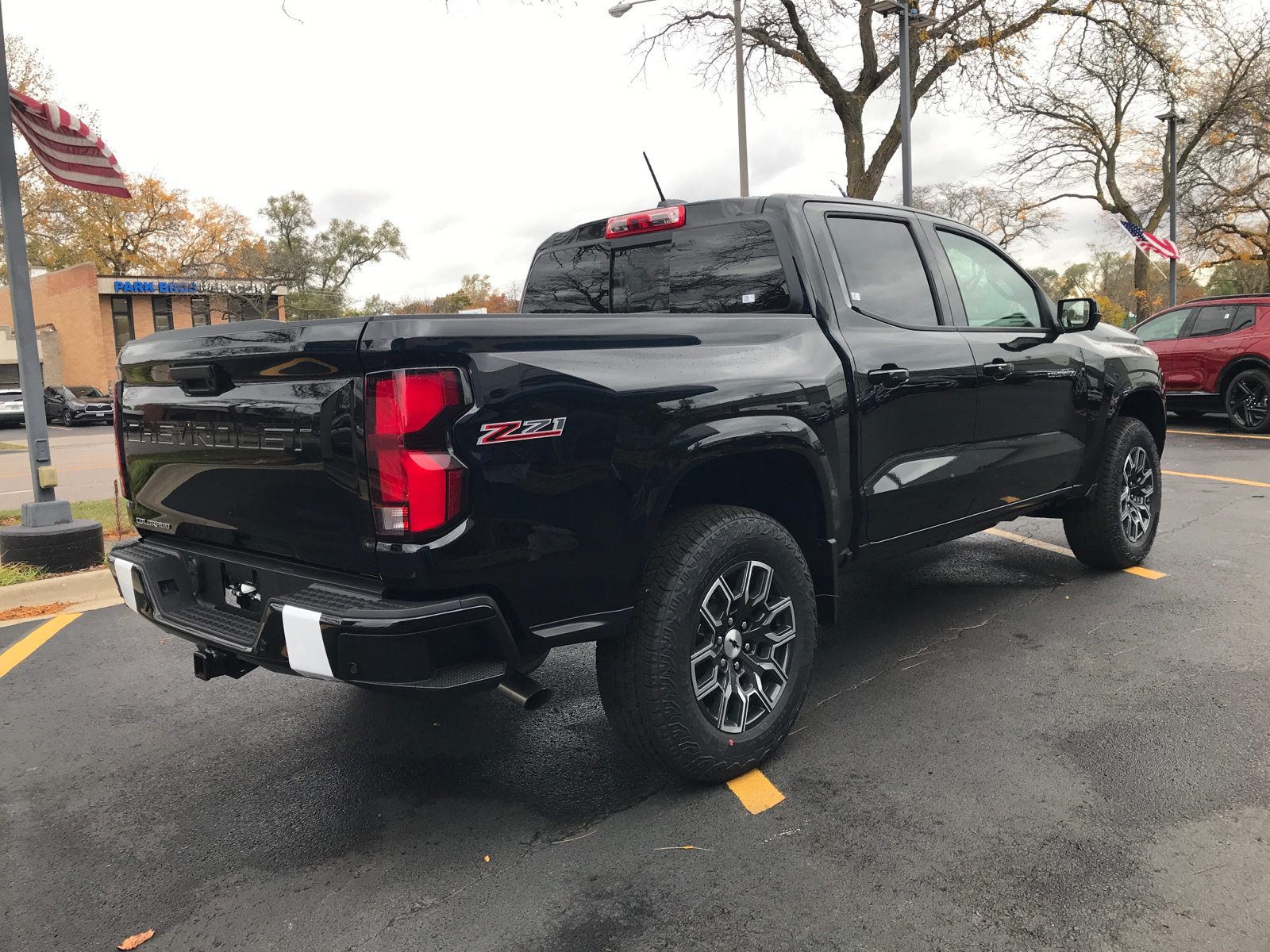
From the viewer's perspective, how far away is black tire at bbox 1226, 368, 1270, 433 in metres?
11.6

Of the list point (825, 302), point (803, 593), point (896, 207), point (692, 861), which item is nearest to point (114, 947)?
point (692, 861)

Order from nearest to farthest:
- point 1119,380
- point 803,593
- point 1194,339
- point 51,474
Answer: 1. point 803,593
2. point 1119,380
3. point 51,474
4. point 1194,339

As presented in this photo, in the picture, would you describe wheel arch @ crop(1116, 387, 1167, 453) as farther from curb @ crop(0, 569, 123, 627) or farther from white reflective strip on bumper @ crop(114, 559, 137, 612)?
curb @ crop(0, 569, 123, 627)

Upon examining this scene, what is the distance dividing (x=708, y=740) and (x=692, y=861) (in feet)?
1.26

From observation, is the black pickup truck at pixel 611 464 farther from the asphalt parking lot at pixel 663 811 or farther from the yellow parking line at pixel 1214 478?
the yellow parking line at pixel 1214 478

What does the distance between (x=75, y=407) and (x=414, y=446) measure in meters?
32.5

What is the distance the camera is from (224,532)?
2809mm

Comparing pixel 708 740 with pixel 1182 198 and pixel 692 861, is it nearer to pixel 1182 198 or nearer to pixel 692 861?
pixel 692 861

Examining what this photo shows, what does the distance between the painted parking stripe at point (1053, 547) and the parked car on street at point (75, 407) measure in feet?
98.9

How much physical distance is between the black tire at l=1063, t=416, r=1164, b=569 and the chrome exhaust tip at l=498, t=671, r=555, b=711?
3.73 metres

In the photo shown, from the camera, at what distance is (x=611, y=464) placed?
8.27ft

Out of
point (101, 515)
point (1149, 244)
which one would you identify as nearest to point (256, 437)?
point (101, 515)

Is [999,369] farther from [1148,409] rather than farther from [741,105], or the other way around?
[741,105]

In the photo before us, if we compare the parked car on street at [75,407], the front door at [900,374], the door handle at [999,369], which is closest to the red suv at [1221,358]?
the door handle at [999,369]
